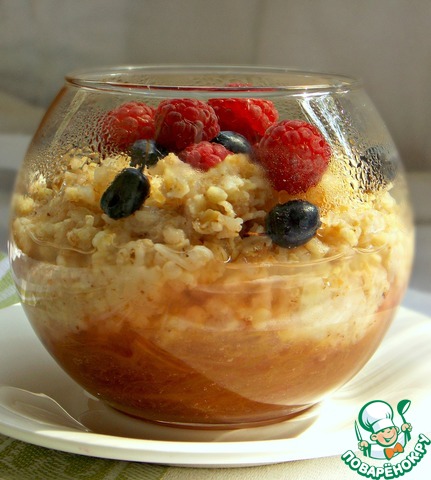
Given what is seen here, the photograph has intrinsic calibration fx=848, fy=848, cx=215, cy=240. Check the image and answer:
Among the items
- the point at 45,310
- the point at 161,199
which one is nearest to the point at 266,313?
the point at 161,199

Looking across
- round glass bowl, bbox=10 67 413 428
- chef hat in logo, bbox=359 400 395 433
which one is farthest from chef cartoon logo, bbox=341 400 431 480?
round glass bowl, bbox=10 67 413 428

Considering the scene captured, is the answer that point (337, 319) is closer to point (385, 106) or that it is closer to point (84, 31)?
point (385, 106)

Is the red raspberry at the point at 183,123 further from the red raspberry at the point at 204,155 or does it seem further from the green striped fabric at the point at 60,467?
the green striped fabric at the point at 60,467

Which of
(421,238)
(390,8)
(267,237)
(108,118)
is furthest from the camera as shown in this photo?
(390,8)

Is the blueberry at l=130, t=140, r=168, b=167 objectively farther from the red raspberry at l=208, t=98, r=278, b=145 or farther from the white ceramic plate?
the white ceramic plate

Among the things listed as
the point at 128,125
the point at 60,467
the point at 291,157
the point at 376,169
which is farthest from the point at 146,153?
the point at 60,467

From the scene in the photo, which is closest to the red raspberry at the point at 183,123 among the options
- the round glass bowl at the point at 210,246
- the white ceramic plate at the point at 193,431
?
the round glass bowl at the point at 210,246
